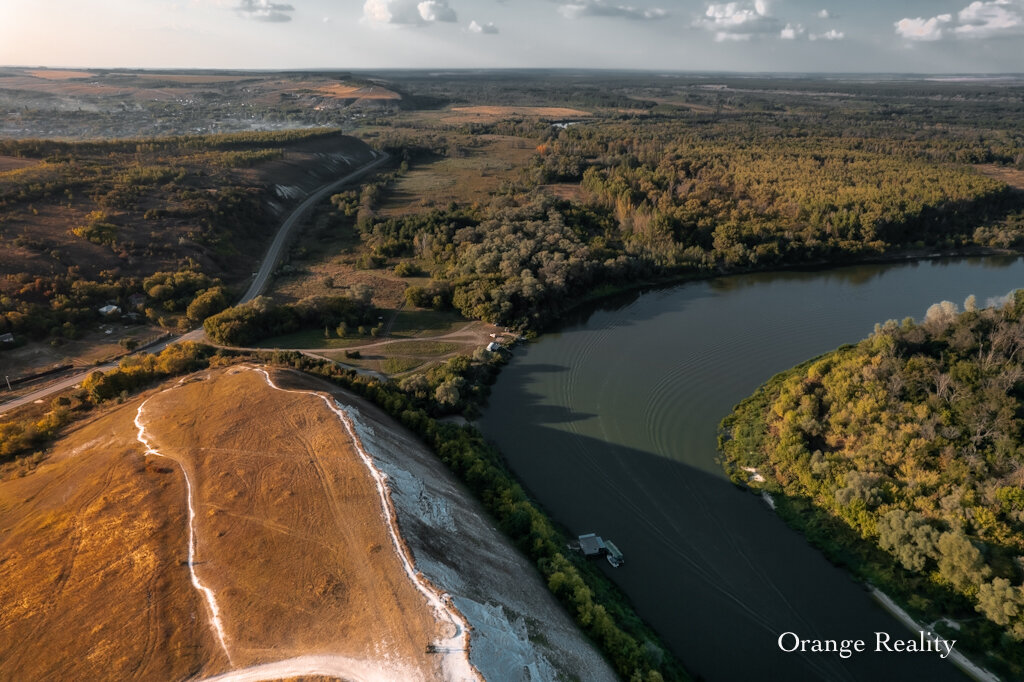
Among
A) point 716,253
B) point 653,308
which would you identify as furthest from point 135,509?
point 716,253

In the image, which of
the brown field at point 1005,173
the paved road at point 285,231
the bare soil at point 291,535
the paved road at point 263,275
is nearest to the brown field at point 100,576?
the bare soil at point 291,535

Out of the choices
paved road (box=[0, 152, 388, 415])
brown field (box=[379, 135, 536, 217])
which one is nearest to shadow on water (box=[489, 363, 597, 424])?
paved road (box=[0, 152, 388, 415])

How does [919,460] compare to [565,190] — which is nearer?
[919,460]

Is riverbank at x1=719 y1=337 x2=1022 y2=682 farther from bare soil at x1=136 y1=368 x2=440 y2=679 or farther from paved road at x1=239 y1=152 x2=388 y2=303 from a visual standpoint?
paved road at x1=239 y1=152 x2=388 y2=303

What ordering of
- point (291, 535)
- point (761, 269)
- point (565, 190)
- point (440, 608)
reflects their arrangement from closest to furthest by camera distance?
point (440, 608)
point (291, 535)
point (761, 269)
point (565, 190)

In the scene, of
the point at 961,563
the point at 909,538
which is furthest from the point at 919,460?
the point at 961,563

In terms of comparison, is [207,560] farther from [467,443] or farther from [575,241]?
[575,241]

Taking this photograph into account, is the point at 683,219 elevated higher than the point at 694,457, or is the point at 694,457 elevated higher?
the point at 683,219

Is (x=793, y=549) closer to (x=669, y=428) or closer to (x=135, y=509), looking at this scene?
(x=669, y=428)
